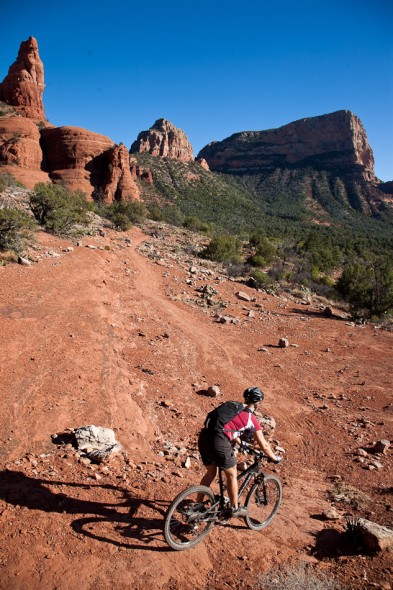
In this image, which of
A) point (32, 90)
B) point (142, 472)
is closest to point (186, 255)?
point (142, 472)

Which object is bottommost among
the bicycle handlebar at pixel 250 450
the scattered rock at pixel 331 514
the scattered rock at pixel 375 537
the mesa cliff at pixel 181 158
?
the scattered rock at pixel 331 514

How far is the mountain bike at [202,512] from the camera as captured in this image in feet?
11.0

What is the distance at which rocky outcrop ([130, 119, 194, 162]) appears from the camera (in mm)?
111812

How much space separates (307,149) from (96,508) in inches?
5492

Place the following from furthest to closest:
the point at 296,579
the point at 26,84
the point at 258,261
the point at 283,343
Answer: the point at 26,84, the point at 258,261, the point at 283,343, the point at 296,579

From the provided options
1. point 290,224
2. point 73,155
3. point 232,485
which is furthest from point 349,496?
point 290,224

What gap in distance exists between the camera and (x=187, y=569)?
10.5 ft

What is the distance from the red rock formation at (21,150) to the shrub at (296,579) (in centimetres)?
5049

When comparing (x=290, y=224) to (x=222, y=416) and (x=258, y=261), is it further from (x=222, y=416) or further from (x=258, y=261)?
(x=222, y=416)

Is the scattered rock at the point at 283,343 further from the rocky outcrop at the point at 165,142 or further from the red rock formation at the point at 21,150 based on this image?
the rocky outcrop at the point at 165,142

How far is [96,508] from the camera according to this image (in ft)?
12.2

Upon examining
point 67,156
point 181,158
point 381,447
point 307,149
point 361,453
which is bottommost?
point 361,453

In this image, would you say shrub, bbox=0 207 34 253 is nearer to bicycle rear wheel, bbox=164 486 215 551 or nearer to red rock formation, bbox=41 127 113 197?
bicycle rear wheel, bbox=164 486 215 551

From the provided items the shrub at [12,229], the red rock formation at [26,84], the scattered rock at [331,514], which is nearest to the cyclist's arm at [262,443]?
the scattered rock at [331,514]
